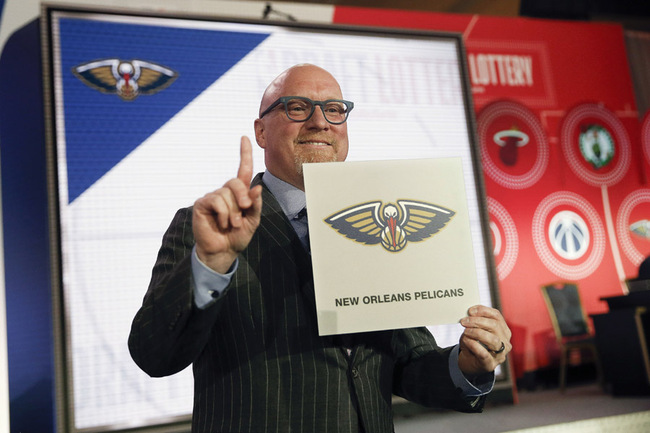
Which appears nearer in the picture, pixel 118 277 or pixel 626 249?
pixel 118 277

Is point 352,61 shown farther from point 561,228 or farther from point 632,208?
point 632,208

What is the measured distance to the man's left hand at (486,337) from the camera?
44.4 inches

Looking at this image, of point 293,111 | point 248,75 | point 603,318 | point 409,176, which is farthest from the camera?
point 603,318

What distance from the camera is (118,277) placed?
3.23m

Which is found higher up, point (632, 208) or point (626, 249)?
→ point (632, 208)

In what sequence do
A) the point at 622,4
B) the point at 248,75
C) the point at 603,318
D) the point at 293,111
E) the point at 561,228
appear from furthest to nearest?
1. the point at 622,4
2. the point at 561,228
3. the point at 603,318
4. the point at 248,75
5. the point at 293,111

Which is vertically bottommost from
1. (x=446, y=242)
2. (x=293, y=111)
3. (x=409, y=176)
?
(x=446, y=242)

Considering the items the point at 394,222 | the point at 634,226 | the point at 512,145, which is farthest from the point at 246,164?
the point at 634,226

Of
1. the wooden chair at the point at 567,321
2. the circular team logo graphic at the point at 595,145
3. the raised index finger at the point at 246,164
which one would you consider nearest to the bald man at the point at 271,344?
the raised index finger at the point at 246,164

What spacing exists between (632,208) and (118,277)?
13.0ft

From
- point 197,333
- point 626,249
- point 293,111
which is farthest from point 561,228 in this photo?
point 197,333

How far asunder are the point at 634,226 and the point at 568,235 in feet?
2.15

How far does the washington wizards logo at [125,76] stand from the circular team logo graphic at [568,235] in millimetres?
2893

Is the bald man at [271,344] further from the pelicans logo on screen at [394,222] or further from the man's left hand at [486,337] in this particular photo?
the pelicans logo on screen at [394,222]
